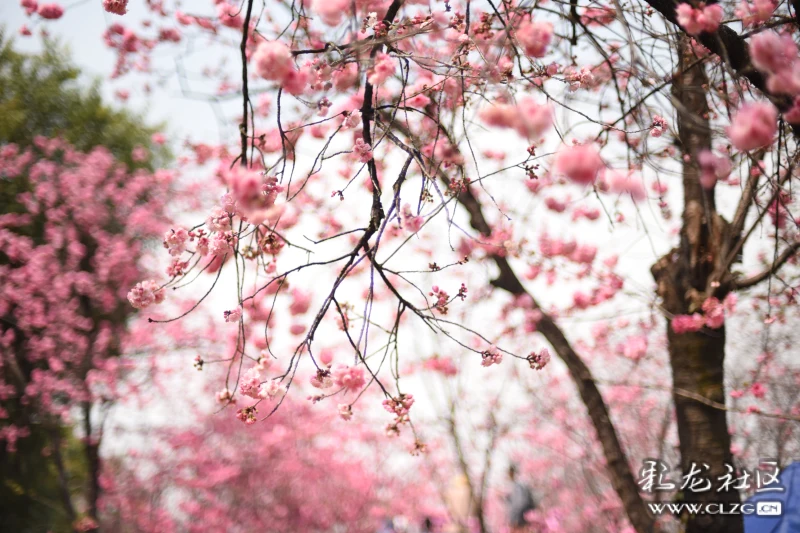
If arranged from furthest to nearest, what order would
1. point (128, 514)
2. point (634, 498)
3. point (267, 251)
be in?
point (128, 514)
point (634, 498)
point (267, 251)

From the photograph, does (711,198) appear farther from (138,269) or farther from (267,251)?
(138,269)

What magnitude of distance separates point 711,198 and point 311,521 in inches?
336

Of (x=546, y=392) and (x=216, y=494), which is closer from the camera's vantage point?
(x=546, y=392)

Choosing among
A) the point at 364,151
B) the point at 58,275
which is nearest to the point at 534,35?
the point at 364,151

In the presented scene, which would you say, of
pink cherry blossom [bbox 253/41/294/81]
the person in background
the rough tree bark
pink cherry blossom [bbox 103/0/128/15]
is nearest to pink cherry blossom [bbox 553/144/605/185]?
pink cherry blossom [bbox 253/41/294/81]

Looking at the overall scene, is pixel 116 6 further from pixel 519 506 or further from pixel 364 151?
pixel 519 506

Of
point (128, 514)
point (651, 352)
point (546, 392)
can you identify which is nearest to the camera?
point (651, 352)

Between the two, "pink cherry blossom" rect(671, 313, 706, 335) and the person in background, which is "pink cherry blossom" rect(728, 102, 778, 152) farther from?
the person in background

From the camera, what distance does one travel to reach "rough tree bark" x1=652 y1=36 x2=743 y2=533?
2670 millimetres

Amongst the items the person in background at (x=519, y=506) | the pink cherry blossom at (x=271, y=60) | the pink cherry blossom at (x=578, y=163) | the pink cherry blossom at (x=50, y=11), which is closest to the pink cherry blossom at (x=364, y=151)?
the pink cherry blossom at (x=271, y=60)

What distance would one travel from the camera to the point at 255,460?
9055 mm

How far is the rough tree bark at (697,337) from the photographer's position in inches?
105

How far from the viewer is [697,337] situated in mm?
A: 2887

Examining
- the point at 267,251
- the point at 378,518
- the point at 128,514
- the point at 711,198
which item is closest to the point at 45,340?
the point at 128,514
